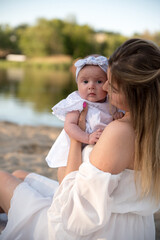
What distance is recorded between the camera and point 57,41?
47344 mm

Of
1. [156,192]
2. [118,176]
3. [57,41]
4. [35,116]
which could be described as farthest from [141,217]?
[57,41]

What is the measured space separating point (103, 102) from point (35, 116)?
735cm

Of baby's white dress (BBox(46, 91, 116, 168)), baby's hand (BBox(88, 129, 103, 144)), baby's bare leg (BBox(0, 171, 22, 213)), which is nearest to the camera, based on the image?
baby's hand (BBox(88, 129, 103, 144))

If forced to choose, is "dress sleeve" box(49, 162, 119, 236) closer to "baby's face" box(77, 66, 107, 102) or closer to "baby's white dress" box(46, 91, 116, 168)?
"baby's white dress" box(46, 91, 116, 168)

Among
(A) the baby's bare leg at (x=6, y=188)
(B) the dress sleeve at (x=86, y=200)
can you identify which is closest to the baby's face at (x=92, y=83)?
(B) the dress sleeve at (x=86, y=200)

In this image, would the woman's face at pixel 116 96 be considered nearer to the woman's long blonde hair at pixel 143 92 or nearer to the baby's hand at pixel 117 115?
the woman's long blonde hair at pixel 143 92

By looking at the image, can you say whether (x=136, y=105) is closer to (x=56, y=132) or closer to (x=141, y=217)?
(x=141, y=217)

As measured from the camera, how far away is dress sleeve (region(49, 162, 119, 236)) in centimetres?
144

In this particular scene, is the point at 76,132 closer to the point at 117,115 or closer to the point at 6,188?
the point at 117,115

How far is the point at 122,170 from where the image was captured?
1.49 metres

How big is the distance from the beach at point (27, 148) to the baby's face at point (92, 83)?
1.34 meters

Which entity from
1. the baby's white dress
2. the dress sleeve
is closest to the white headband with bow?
the baby's white dress

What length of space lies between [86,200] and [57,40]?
1897 inches

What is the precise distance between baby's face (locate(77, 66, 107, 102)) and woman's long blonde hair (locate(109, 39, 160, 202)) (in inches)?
14.4
